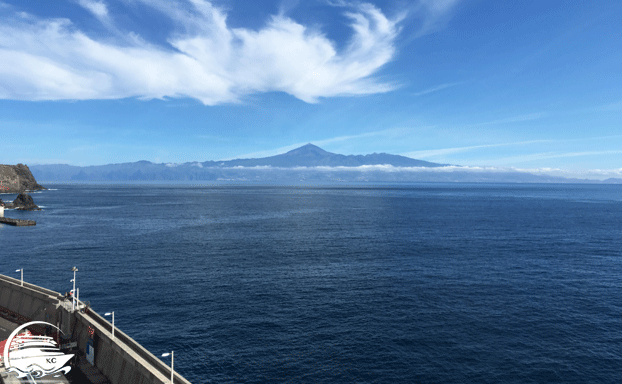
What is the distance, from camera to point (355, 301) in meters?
52.9

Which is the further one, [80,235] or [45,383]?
[80,235]

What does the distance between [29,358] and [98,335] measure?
489 cm

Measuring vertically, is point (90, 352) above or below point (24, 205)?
above

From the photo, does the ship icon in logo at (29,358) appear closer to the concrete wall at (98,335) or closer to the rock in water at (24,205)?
the concrete wall at (98,335)

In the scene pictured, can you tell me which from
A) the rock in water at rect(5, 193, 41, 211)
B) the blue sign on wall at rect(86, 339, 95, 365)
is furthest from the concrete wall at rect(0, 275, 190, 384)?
the rock in water at rect(5, 193, 41, 211)

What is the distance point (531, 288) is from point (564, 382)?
92.4ft

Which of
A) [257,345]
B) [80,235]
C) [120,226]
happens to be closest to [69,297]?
[257,345]

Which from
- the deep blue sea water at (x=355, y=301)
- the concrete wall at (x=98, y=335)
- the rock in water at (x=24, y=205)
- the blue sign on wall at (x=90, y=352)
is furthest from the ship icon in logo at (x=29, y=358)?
the rock in water at (x=24, y=205)

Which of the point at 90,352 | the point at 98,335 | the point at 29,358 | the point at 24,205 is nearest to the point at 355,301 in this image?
the point at 98,335

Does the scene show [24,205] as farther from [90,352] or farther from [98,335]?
[98,335]

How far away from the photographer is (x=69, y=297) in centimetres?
3603

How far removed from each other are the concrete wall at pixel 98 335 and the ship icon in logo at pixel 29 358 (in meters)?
2.96

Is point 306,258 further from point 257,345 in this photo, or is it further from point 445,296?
point 257,345

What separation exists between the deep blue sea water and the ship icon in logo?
1116 centimetres
